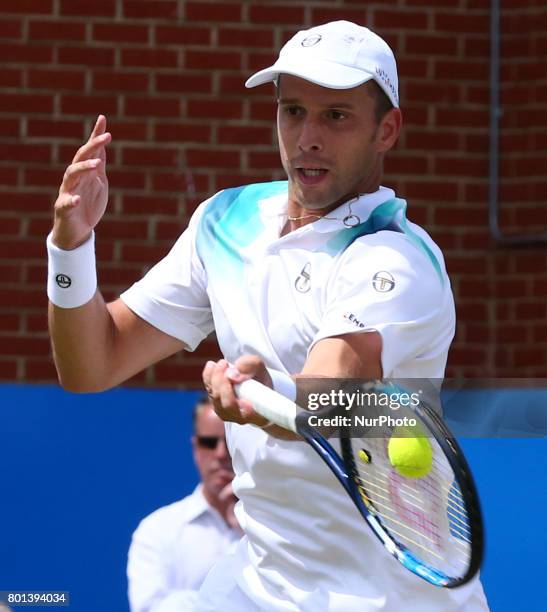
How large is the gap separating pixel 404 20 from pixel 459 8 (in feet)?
0.72

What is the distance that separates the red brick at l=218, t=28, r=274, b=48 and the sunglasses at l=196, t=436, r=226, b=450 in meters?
2.23

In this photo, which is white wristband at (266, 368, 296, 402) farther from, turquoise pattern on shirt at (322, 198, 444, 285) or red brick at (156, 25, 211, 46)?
red brick at (156, 25, 211, 46)

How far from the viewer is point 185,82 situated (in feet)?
17.9

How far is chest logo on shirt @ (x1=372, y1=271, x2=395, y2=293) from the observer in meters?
2.63

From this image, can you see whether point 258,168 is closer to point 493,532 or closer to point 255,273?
point 493,532

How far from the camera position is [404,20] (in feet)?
18.2

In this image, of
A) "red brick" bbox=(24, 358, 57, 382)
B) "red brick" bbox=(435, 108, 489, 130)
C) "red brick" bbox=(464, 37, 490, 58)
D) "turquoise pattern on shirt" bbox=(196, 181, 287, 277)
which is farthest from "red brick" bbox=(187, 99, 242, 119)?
"turquoise pattern on shirt" bbox=(196, 181, 287, 277)

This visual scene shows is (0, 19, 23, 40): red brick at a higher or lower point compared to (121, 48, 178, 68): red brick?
higher

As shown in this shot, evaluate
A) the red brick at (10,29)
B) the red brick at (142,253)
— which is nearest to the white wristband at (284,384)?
the red brick at (142,253)

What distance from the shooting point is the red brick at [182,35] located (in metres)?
5.45

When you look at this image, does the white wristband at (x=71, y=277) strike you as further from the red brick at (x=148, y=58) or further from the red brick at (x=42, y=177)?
the red brick at (x=148, y=58)

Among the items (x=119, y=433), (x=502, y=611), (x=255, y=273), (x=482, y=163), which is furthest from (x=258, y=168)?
(x=255, y=273)

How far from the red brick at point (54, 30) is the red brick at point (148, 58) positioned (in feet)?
0.60

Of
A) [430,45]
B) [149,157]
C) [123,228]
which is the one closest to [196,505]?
[123,228]
